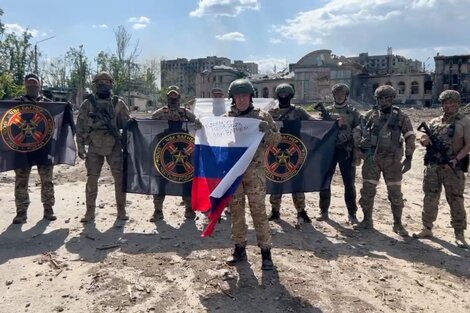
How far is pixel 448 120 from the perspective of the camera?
21.8 feet

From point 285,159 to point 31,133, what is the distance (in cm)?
451

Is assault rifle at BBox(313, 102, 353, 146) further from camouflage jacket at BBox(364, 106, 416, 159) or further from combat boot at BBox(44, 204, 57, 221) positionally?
combat boot at BBox(44, 204, 57, 221)

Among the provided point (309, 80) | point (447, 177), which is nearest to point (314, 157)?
point (447, 177)

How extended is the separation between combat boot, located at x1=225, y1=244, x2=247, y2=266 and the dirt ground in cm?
10

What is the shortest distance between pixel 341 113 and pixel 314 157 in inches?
38.2

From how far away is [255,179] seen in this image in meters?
5.22

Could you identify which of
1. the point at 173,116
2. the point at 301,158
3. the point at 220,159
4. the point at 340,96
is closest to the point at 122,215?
the point at 173,116

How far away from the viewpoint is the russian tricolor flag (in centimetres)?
507

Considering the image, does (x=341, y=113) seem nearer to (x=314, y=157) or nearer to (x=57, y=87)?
(x=314, y=157)

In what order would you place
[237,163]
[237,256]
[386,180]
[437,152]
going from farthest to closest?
1. [386,180]
2. [437,152]
3. [237,256]
4. [237,163]

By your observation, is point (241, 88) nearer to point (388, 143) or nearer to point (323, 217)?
point (388, 143)

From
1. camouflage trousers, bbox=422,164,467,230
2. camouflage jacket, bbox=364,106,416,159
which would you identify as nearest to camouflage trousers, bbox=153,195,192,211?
camouflage jacket, bbox=364,106,416,159

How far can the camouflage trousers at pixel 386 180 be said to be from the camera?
6.95 meters

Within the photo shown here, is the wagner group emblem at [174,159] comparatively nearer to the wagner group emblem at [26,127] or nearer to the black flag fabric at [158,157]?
the black flag fabric at [158,157]
